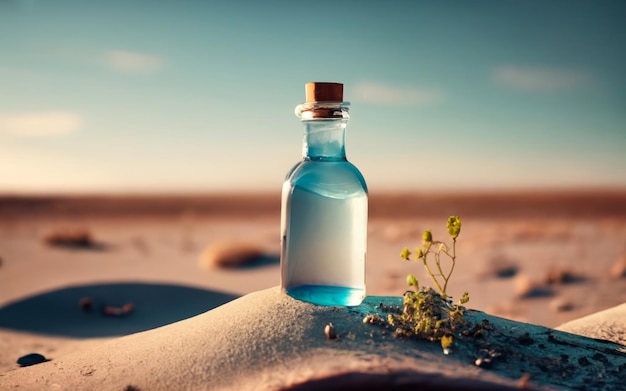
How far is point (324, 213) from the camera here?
337 cm

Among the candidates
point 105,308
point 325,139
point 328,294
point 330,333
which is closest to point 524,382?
point 330,333

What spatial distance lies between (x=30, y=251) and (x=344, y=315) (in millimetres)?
11543

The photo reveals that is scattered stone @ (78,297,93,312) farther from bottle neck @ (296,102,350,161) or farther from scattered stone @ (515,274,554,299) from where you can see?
scattered stone @ (515,274,554,299)

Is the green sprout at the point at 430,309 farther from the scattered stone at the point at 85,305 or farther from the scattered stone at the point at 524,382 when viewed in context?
the scattered stone at the point at 85,305

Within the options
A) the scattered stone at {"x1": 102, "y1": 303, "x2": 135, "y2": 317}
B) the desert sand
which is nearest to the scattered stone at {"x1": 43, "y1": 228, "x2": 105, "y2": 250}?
the desert sand

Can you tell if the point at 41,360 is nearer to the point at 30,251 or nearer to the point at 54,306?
the point at 54,306

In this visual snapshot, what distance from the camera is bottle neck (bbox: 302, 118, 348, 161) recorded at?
3.45 m

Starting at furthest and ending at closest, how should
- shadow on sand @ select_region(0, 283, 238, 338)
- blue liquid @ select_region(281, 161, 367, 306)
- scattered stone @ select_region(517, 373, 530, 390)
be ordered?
shadow on sand @ select_region(0, 283, 238, 338), blue liquid @ select_region(281, 161, 367, 306), scattered stone @ select_region(517, 373, 530, 390)

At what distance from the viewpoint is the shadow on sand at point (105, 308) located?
6.77 metres

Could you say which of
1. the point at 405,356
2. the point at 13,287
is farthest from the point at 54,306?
the point at 405,356

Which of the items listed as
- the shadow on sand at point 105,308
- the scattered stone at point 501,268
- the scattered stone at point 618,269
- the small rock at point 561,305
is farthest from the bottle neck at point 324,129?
the scattered stone at point 618,269

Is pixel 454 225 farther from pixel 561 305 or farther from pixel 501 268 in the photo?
pixel 501 268

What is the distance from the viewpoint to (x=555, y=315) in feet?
25.1

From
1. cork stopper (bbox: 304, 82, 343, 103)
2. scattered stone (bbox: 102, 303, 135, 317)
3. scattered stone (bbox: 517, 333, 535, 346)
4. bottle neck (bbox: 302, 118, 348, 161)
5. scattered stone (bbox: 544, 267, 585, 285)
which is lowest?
scattered stone (bbox: 544, 267, 585, 285)
